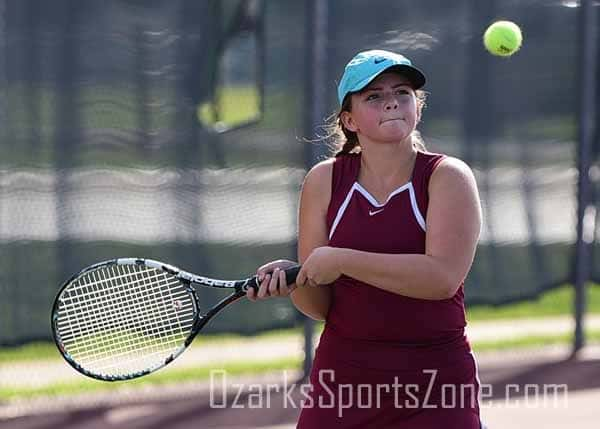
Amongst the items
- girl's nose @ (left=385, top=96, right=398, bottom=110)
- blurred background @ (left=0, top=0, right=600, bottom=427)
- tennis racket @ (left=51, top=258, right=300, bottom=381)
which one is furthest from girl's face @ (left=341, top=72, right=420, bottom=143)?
blurred background @ (left=0, top=0, right=600, bottom=427)

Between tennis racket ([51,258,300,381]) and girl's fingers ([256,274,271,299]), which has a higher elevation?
girl's fingers ([256,274,271,299])

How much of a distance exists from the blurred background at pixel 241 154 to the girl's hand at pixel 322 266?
8.27ft

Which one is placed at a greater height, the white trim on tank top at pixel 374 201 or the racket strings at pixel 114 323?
the white trim on tank top at pixel 374 201

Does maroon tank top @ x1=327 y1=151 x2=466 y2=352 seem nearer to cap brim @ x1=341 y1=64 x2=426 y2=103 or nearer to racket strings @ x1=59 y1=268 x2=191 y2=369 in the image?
cap brim @ x1=341 y1=64 x2=426 y2=103

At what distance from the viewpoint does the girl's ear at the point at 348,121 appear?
2.95 meters

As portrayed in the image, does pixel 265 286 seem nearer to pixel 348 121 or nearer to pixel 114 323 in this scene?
pixel 348 121

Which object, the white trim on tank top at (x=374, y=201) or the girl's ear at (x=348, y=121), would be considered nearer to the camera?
the white trim on tank top at (x=374, y=201)

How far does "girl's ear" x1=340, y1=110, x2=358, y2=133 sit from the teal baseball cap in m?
0.07

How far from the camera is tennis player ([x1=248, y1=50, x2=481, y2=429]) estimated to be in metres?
2.76

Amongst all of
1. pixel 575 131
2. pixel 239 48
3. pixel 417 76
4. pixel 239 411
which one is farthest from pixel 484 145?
pixel 417 76

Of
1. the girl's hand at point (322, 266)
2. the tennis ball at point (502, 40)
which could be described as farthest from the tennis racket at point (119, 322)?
the tennis ball at point (502, 40)

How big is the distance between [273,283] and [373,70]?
0.56 meters

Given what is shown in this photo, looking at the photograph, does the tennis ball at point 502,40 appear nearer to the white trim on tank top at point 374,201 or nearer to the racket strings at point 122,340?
the white trim on tank top at point 374,201

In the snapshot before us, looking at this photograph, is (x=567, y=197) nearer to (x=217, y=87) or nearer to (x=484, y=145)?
(x=484, y=145)
